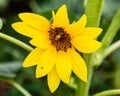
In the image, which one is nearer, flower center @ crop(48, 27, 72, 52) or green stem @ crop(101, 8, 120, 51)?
flower center @ crop(48, 27, 72, 52)

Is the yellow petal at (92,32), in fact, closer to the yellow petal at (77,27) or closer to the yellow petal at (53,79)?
the yellow petal at (77,27)

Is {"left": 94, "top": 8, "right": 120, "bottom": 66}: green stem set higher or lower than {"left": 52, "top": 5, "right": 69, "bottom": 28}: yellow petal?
lower

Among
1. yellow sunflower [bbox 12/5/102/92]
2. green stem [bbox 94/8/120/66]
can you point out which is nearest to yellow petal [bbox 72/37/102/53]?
yellow sunflower [bbox 12/5/102/92]

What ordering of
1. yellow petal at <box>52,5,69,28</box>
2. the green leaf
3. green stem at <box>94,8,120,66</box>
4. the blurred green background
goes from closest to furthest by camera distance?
yellow petal at <box>52,5,69,28</box> → green stem at <box>94,8,120,66</box> → the green leaf → the blurred green background

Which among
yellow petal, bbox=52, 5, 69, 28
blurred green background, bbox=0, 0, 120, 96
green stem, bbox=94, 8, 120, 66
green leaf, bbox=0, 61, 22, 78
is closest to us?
yellow petal, bbox=52, 5, 69, 28

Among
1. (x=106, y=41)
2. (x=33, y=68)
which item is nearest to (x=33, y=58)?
(x=106, y=41)

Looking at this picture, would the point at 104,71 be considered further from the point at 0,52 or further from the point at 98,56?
the point at 98,56

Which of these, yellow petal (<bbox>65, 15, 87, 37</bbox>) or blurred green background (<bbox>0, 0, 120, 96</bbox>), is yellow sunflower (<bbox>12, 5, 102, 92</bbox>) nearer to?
yellow petal (<bbox>65, 15, 87, 37</bbox>)
